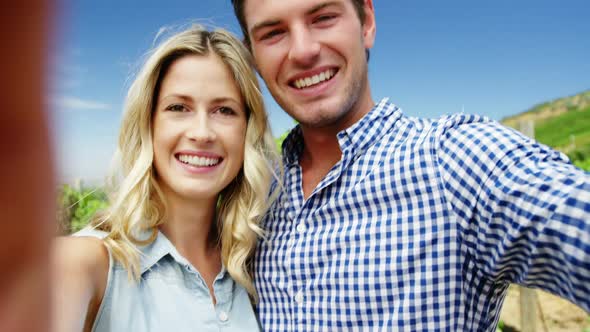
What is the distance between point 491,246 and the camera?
153cm

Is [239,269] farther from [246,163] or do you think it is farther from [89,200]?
[89,200]

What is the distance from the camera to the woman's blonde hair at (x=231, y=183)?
81.7 inches

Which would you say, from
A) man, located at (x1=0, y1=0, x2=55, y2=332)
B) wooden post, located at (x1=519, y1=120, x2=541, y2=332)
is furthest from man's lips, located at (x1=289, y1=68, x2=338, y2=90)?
wooden post, located at (x1=519, y1=120, x2=541, y2=332)

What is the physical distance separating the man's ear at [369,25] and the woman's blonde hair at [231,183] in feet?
2.33

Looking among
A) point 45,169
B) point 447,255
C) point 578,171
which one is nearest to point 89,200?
point 447,255

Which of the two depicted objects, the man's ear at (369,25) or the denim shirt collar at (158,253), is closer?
the denim shirt collar at (158,253)

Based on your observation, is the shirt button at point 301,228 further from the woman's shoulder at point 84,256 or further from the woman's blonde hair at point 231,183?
the woman's shoulder at point 84,256

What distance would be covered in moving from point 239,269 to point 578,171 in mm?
1415

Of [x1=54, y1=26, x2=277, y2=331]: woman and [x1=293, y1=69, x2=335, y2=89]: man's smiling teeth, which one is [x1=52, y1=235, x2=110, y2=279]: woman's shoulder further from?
[x1=293, y1=69, x2=335, y2=89]: man's smiling teeth

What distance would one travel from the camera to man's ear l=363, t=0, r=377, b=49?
2.64 metres

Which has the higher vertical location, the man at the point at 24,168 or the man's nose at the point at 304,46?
the man's nose at the point at 304,46

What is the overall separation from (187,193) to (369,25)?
1408mm

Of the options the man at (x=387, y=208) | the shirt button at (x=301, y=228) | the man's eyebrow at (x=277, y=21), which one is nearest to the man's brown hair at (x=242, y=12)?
the man at (x=387, y=208)

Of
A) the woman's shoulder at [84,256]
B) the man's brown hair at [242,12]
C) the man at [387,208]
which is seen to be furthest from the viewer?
the man's brown hair at [242,12]
